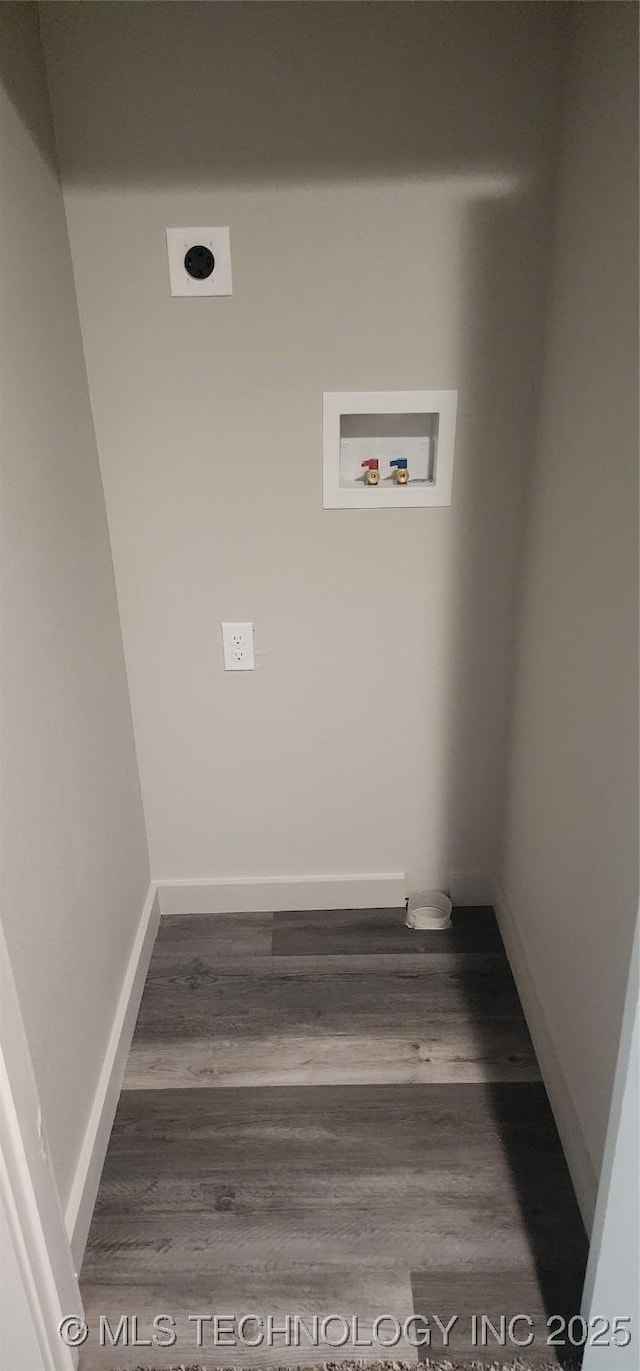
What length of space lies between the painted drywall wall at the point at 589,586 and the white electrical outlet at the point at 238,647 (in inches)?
23.3

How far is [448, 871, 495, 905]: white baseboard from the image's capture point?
2.10 meters

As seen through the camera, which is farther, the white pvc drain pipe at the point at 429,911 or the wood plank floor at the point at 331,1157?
the white pvc drain pipe at the point at 429,911

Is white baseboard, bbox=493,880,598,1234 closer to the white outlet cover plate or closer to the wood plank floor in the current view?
the wood plank floor

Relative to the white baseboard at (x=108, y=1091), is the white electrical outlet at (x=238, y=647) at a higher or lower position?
higher

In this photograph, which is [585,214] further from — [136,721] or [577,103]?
[136,721]

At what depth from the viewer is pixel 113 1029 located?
64.4 inches

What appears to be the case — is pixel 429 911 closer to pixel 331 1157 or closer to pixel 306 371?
pixel 331 1157

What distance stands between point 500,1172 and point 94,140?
76.1 inches

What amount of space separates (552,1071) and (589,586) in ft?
2.96

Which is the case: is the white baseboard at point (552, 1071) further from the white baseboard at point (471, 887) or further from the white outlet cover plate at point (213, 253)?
the white outlet cover plate at point (213, 253)

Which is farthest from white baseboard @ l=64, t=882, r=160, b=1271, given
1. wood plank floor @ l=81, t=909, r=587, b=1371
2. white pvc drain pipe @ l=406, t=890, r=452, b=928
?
white pvc drain pipe @ l=406, t=890, r=452, b=928

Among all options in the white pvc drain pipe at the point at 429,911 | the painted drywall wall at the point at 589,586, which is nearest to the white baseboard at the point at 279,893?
the white pvc drain pipe at the point at 429,911

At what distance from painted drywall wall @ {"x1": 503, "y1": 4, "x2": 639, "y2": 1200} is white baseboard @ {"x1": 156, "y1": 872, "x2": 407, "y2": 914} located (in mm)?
478

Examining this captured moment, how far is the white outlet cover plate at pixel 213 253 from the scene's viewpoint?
1.50 m
